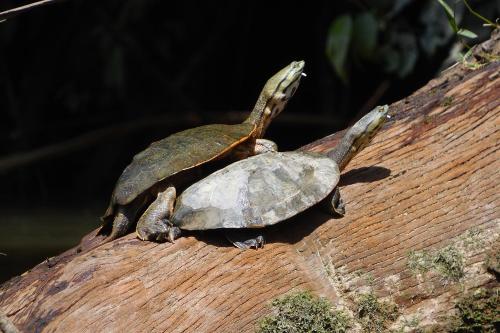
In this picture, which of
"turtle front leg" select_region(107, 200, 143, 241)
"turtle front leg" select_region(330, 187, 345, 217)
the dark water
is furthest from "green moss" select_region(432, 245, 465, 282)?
the dark water

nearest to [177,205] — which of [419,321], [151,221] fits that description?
[151,221]

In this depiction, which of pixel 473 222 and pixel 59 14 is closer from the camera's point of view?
pixel 473 222

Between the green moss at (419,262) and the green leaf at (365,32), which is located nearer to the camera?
the green moss at (419,262)

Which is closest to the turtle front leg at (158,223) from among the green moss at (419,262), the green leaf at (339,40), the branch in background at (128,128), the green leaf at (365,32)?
the green moss at (419,262)

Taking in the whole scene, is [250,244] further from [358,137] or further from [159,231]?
[358,137]

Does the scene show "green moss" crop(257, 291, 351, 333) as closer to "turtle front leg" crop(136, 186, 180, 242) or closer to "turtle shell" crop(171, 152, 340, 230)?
"turtle shell" crop(171, 152, 340, 230)

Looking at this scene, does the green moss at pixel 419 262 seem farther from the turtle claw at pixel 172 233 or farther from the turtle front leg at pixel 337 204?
the turtle claw at pixel 172 233

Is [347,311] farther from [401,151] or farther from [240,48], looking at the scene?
[240,48]
